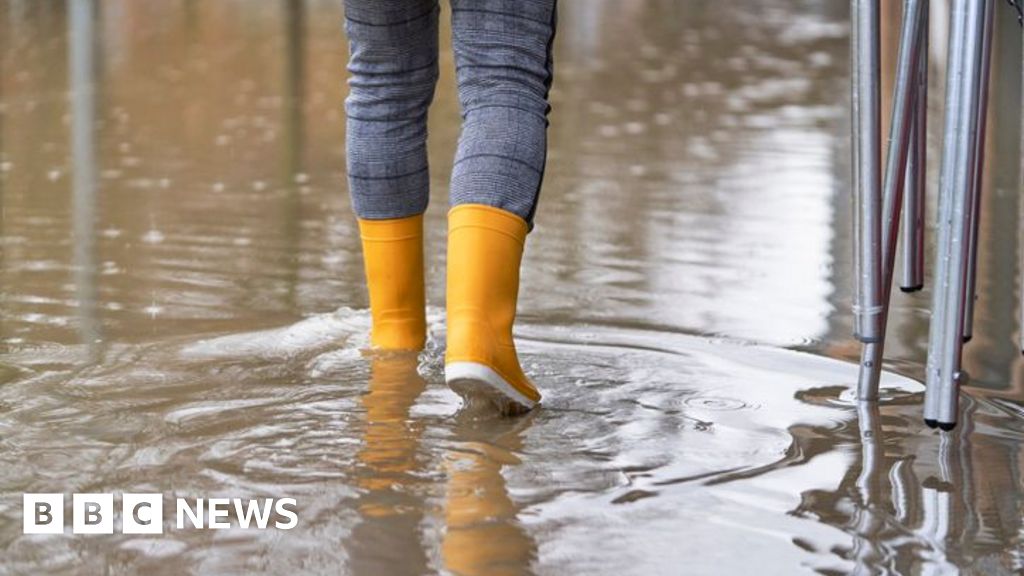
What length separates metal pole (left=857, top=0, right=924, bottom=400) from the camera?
7.18ft

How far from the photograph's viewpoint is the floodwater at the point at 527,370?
1.80m

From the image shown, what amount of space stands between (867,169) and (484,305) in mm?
528

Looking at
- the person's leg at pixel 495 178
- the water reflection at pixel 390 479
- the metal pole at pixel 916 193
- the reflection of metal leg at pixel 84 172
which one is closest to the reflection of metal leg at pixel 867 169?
the metal pole at pixel 916 193

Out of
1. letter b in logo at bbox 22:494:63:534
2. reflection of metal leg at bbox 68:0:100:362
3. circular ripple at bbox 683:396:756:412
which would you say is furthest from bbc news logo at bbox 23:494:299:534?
reflection of metal leg at bbox 68:0:100:362

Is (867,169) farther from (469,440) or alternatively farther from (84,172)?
(84,172)

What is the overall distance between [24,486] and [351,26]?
887 millimetres

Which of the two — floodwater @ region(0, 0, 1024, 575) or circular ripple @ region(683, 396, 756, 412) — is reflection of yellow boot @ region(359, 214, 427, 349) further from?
circular ripple @ region(683, 396, 756, 412)

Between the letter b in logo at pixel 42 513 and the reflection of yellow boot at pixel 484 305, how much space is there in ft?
1.75

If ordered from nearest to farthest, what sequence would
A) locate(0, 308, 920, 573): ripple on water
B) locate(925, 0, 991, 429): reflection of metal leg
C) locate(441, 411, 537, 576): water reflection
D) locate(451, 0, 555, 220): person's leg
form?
locate(441, 411, 537, 576): water reflection < locate(0, 308, 920, 573): ripple on water < locate(925, 0, 991, 429): reflection of metal leg < locate(451, 0, 555, 220): person's leg

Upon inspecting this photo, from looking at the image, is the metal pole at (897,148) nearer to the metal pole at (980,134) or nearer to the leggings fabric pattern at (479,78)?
the metal pole at (980,134)

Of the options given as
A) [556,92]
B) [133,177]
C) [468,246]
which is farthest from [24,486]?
[556,92]

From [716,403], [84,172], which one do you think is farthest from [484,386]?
[84,172]

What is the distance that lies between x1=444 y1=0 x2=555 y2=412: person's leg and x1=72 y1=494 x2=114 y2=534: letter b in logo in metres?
0.49

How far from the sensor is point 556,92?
7285 mm
